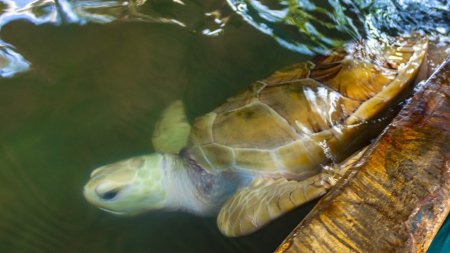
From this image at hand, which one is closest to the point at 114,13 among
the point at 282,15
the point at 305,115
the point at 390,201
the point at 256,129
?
the point at 282,15

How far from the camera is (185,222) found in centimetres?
234

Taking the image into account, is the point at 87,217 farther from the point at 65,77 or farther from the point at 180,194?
the point at 65,77

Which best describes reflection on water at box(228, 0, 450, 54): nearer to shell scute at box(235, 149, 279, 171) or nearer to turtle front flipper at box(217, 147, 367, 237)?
shell scute at box(235, 149, 279, 171)

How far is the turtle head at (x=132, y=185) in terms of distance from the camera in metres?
2.17

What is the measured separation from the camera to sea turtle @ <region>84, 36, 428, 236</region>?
6.98 feet

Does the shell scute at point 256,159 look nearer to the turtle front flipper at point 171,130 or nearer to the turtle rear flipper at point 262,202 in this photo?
the turtle rear flipper at point 262,202

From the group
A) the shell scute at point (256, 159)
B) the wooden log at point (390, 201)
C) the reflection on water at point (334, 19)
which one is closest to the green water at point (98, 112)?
the reflection on water at point (334, 19)

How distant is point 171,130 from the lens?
2.48 metres

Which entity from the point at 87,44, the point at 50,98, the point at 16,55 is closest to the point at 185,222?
the point at 50,98

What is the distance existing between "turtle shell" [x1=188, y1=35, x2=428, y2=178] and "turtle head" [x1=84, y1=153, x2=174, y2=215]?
1.09ft

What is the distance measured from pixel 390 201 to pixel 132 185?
1403 millimetres

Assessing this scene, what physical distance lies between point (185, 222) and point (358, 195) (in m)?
1.25

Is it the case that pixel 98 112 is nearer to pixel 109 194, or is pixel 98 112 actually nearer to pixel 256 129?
pixel 109 194

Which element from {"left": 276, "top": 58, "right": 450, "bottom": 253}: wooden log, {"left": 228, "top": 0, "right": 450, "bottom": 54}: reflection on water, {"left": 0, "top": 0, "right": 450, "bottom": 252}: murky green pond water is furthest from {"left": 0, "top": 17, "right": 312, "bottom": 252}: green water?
{"left": 276, "top": 58, "right": 450, "bottom": 253}: wooden log
